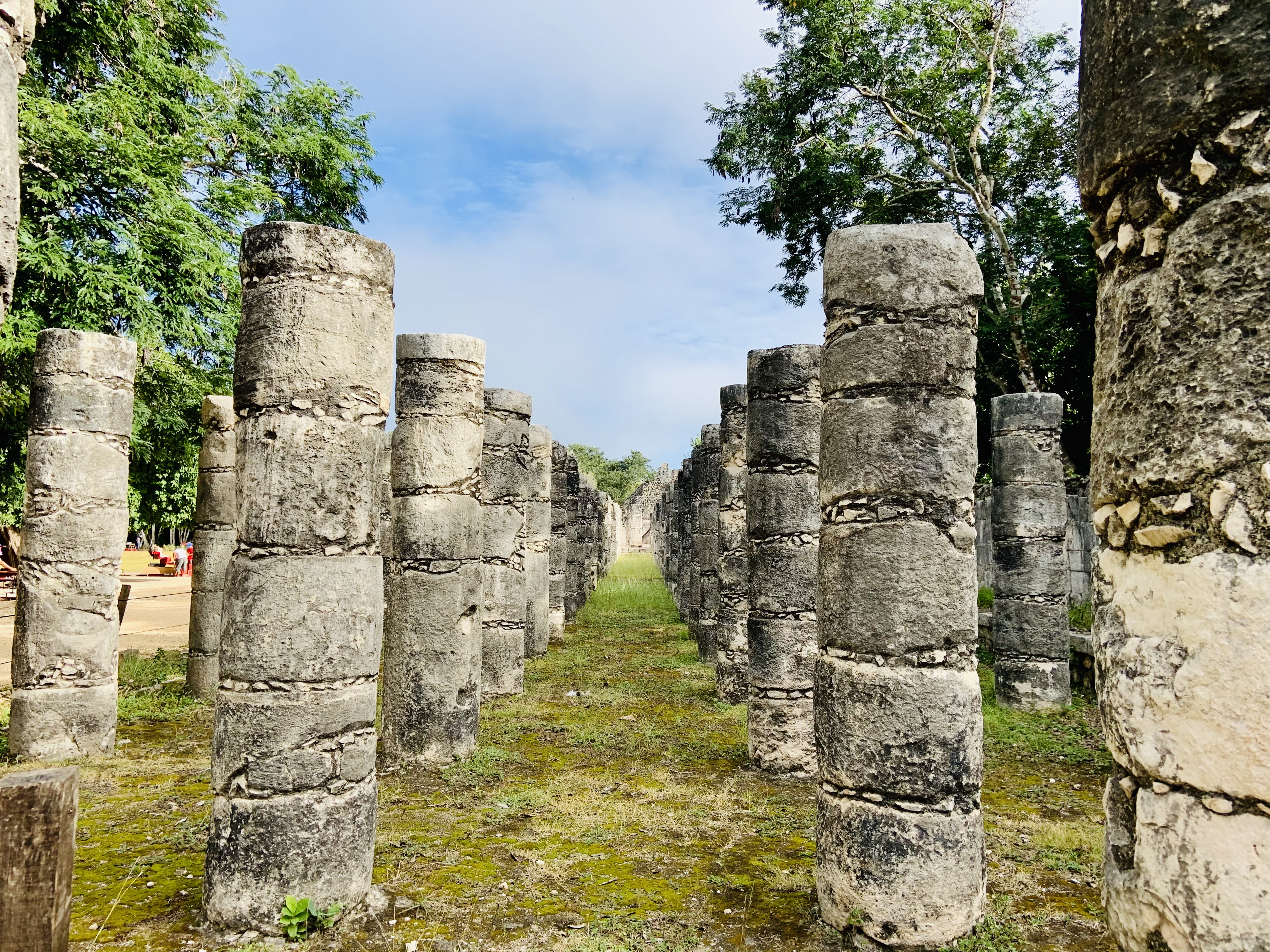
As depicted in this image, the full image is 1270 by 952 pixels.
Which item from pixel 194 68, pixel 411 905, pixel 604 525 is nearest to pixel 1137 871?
pixel 411 905

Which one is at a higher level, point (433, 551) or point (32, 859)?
point (433, 551)

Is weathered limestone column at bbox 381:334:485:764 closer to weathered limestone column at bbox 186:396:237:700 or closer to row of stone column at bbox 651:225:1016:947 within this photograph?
weathered limestone column at bbox 186:396:237:700

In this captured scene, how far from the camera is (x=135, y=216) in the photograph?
1266 centimetres

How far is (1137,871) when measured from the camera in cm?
172

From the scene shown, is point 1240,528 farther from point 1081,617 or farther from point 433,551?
point 1081,617

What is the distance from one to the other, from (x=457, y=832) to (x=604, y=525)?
1000 inches

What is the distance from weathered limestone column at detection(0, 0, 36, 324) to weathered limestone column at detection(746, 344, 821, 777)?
599 centimetres

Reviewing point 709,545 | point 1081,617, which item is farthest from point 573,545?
point 1081,617

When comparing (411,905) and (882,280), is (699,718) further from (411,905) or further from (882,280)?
(882,280)

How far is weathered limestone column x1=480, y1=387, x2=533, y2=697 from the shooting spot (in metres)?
10.4

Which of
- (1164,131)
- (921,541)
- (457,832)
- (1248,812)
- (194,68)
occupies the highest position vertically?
(194,68)

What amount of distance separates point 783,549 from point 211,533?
Answer: 6.37m

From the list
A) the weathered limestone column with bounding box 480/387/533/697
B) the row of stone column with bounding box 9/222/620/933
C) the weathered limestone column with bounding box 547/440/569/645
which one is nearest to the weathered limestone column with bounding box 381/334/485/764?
the row of stone column with bounding box 9/222/620/933

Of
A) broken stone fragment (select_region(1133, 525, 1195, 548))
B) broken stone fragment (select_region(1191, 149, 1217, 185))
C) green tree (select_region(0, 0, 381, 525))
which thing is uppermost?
green tree (select_region(0, 0, 381, 525))
